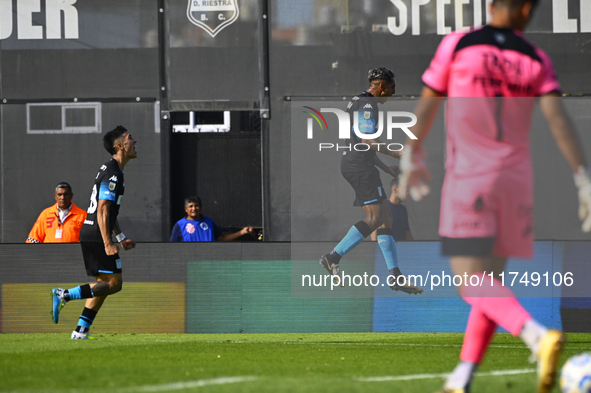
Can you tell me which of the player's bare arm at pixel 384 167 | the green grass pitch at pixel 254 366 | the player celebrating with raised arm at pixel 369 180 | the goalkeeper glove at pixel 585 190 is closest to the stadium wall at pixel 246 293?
the player celebrating with raised arm at pixel 369 180

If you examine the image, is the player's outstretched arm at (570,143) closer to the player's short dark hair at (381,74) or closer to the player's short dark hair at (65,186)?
the player's short dark hair at (381,74)

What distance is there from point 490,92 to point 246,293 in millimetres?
6704

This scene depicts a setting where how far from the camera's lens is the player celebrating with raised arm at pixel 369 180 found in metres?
9.13

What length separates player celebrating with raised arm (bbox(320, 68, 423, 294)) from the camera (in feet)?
30.0

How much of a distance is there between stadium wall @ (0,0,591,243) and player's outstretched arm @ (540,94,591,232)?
747cm

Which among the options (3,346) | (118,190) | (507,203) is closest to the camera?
(507,203)

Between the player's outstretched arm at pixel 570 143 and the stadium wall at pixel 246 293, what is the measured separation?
610 centimetres

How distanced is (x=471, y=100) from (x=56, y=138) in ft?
29.1

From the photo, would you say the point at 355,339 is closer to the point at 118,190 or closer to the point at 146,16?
the point at 118,190

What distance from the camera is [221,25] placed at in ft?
37.2

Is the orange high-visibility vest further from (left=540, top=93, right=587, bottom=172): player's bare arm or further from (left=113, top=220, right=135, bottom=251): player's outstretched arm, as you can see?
(left=540, top=93, right=587, bottom=172): player's bare arm

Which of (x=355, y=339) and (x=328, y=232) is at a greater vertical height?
(x=328, y=232)

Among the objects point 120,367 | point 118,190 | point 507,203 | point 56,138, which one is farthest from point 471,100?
point 56,138
